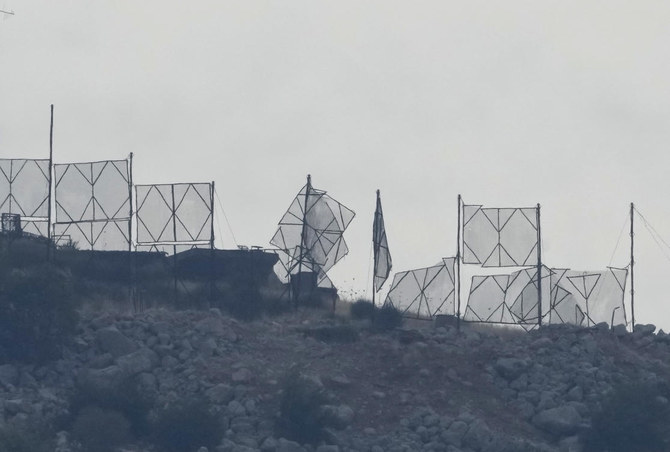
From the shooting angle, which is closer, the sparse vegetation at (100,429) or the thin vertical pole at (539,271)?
the sparse vegetation at (100,429)

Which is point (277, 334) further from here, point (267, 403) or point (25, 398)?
point (25, 398)

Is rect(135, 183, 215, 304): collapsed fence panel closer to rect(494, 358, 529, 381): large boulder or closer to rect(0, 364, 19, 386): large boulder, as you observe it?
rect(0, 364, 19, 386): large boulder

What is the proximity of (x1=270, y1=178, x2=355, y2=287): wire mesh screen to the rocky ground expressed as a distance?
167 inches

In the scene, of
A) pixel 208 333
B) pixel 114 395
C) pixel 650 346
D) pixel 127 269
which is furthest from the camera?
pixel 127 269

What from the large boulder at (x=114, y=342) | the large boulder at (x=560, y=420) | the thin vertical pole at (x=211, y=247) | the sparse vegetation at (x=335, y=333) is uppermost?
the thin vertical pole at (x=211, y=247)

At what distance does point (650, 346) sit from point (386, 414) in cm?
940

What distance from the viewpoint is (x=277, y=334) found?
4688 centimetres

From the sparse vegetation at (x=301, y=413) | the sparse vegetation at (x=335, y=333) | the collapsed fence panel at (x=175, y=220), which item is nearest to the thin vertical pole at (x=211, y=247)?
the collapsed fence panel at (x=175, y=220)

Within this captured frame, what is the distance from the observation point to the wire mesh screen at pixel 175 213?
50.6 m

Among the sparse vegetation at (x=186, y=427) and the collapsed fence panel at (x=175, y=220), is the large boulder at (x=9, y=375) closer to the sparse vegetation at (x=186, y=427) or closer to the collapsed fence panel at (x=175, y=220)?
the sparse vegetation at (x=186, y=427)

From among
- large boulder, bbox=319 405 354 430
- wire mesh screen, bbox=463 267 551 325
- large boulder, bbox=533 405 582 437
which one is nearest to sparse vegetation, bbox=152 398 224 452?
large boulder, bbox=319 405 354 430

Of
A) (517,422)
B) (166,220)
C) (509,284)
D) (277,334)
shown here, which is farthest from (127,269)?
(517,422)

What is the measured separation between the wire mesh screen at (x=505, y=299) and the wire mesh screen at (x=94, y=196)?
31.5 ft

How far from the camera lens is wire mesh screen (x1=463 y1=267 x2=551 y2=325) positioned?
49.9 m
